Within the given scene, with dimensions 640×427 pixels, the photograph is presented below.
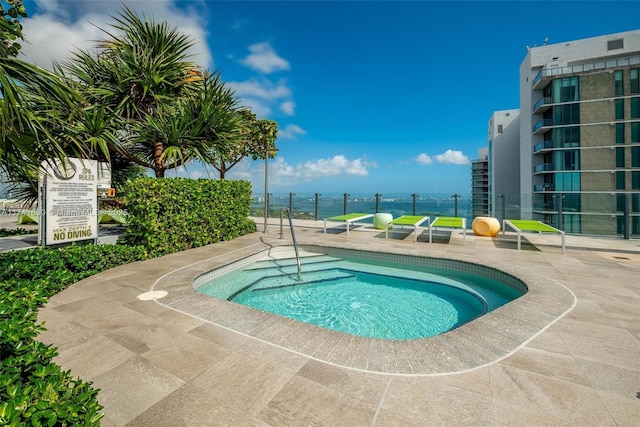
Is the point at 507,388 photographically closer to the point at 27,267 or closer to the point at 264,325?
the point at 264,325

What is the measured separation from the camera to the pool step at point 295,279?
535 centimetres

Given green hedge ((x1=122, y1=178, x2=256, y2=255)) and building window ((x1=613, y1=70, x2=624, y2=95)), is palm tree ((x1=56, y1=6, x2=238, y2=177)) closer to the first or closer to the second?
green hedge ((x1=122, y1=178, x2=256, y2=255))

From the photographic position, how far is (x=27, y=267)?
150 inches

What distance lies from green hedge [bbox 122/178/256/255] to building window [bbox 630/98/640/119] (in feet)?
112

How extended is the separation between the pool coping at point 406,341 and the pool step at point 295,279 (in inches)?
59.8

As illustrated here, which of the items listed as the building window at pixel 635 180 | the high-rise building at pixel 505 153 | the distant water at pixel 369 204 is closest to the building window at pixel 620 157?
the building window at pixel 635 180

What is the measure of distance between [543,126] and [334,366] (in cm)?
3533

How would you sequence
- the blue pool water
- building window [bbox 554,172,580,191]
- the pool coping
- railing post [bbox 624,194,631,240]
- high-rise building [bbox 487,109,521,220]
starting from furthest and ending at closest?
high-rise building [bbox 487,109,521,220] → building window [bbox 554,172,580,191] → railing post [bbox 624,194,631,240] → the blue pool water → the pool coping

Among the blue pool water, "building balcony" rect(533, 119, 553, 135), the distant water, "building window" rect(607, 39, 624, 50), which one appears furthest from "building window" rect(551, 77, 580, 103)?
the blue pool water

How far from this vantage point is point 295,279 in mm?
5816

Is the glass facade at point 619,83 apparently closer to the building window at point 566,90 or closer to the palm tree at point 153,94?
the building window at point 566,90

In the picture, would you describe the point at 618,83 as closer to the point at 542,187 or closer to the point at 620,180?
the point at 620,180

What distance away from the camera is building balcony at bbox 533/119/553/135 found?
2764cm

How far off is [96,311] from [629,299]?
6626 mm
